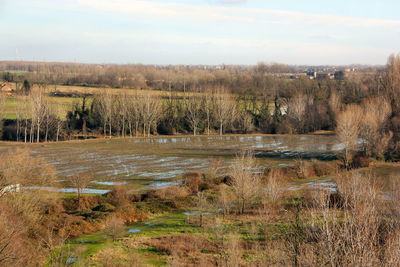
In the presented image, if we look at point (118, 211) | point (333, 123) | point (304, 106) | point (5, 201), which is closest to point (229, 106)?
point (304, 106)

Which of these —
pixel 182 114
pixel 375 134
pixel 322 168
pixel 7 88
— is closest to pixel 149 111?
pixel 182 114

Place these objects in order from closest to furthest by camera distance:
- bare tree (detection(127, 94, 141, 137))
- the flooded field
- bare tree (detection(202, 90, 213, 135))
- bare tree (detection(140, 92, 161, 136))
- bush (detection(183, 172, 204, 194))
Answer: bush (detection(183, 172, 204, 194)), the flooded field, bare tree (detection(127, 94, 141, 137)), bare tree (detection(140, 92, 161, 136)), bare tree (detection(202, 90, 213, 135))

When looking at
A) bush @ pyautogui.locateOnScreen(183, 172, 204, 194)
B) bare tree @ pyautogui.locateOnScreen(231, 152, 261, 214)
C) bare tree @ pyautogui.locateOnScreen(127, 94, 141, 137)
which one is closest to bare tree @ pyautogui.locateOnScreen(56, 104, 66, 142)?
bare tree @ pyautogui.locateOnScreen(127, 94, 141, 137)

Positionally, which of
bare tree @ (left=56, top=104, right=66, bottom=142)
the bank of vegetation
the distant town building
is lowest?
the bank of vegetation

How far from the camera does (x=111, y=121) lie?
72.4m

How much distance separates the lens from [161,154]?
55.7 metres

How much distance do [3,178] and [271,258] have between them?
21.9 m

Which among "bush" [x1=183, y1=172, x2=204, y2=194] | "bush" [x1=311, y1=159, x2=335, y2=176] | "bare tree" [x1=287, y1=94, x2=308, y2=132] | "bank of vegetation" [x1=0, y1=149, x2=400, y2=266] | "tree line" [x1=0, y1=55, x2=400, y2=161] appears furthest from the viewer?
"bare tree" [x1=287, y1=94, x2=308, y2=132]

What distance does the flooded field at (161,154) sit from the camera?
43.4m

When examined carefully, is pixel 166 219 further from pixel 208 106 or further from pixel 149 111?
pixel 208 106

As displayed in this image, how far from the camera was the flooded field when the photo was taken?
43438 millimetres

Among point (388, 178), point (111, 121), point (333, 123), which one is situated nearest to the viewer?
point (388, 178)

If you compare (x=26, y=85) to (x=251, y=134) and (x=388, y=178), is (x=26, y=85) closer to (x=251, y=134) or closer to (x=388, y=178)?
(x=251, y=134)

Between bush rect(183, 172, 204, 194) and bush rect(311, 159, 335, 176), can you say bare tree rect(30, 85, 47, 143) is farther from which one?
bush rect(311, 159, 335, 176)
